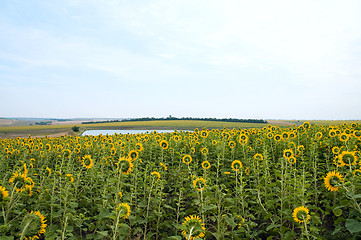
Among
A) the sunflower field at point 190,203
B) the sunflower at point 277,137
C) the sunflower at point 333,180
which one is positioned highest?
the sunflower at point 277,137

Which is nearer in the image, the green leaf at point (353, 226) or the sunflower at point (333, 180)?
the green leaf at point (353, 226)

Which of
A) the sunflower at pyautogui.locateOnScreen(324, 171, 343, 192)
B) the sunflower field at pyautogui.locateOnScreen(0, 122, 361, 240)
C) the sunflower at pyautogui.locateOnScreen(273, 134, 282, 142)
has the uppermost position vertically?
the sunflower at pyautogui.locateOnScreen(273, 134, 282, 142)

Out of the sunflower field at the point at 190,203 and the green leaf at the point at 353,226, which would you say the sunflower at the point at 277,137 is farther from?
the green leaf at the point at 353,226

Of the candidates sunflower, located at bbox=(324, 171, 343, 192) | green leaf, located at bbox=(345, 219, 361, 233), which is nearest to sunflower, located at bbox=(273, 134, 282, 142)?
sunflower, located at bbox=(324, 171, 343, 192)

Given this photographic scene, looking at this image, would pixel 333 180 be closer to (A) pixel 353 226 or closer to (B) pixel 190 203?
(A) pixel 353 226

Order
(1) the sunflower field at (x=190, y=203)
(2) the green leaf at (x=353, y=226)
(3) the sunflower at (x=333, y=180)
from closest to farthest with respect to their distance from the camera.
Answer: (2) the green leaf at (x=353, y=226), (1) the sunflower field at (x=190, y=203), (3) the sunflower at (x=333, y=180)

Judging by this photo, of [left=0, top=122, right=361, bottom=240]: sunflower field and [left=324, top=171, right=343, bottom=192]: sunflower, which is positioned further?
[left=324, top=171, right=343, bottom=192]: sunflower

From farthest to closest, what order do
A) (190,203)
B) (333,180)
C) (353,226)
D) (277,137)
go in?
(277,137), (190,203), (333,180), (353,226)

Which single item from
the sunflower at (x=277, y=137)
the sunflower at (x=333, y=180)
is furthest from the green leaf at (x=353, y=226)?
the sunflower at (x=277, y=137)

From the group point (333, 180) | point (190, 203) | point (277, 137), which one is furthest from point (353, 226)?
point (277, 137)

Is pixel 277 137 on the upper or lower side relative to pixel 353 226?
upper

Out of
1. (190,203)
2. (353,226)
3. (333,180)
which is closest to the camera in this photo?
(353,226)

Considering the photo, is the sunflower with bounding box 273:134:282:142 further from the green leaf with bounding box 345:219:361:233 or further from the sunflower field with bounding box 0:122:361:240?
the green leaf with bounding box 345:219:361:233

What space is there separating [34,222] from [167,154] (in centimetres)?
542
